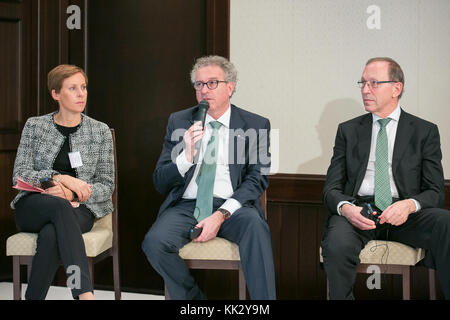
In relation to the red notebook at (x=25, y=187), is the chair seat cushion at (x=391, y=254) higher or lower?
lower

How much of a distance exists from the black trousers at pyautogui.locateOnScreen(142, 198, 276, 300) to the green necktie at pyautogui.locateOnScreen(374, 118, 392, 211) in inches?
24.1

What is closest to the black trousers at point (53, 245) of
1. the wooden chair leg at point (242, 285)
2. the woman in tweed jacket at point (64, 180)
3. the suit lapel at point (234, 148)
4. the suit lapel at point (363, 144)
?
the woman in tweed jacket at point (64, 180)

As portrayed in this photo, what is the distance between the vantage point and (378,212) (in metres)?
2.65

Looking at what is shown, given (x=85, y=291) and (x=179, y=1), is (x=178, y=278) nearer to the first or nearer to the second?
(x=85, y=291)

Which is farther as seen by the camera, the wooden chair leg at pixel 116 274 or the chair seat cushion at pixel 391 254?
the wooden chair leg at pixel 116 274

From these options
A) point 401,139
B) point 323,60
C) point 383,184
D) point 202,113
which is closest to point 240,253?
point 202,113

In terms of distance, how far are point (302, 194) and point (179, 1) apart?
148 cm

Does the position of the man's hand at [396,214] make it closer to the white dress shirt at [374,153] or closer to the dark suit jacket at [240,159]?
the white dress shirt at [374,153]

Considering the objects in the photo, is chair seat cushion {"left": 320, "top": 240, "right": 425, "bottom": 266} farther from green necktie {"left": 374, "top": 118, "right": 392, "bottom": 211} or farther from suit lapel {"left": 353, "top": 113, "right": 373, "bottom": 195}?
suit lapel {"left": 353, "top": 113, "right": 373, "bottom": 195}

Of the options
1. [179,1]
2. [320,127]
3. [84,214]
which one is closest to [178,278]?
[84,214]

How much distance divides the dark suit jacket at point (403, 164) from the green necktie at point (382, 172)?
0.05m

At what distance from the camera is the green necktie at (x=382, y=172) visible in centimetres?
265

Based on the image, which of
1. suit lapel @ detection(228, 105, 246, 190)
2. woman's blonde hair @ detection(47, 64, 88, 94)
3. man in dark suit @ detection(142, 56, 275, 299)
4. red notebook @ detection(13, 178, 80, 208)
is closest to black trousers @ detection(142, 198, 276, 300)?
man in dark suit @ detection(142, 56, 275, 299)

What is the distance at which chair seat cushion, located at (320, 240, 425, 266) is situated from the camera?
2504 millimetres
